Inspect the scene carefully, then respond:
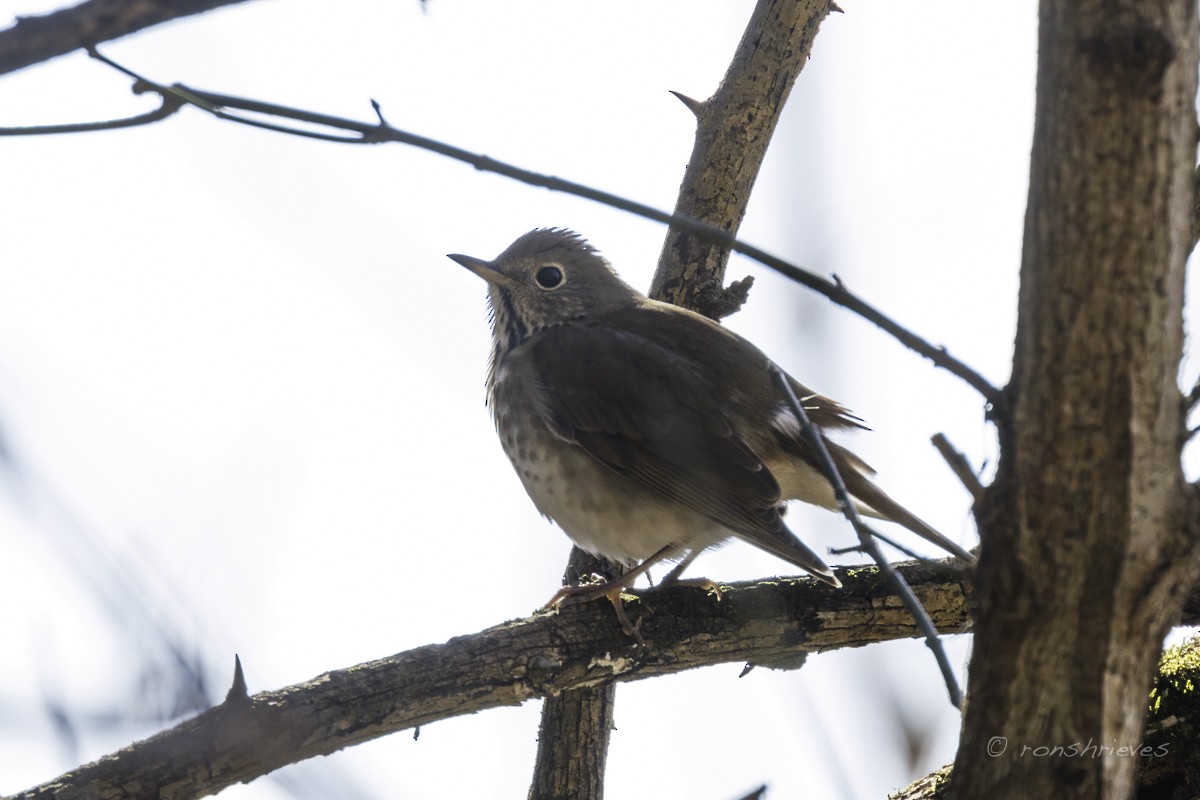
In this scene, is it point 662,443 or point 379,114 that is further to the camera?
point 662,443

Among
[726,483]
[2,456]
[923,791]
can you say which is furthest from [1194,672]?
[2,456]

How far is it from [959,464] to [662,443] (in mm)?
3119

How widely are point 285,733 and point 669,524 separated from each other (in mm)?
1984

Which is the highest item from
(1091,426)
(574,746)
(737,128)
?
(737,128)

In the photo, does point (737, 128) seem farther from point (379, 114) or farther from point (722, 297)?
point (379, 114)

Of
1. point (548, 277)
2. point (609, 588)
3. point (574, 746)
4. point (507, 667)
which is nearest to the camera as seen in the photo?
point (507, 667)

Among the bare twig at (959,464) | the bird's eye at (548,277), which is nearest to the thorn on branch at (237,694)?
the bare twig at (959,464)

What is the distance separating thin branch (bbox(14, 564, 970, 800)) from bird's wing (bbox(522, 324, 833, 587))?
0.35 m

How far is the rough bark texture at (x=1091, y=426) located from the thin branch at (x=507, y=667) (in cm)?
170

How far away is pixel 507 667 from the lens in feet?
14.5

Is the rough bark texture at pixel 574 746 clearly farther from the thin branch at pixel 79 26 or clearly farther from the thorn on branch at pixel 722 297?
the thin branch at pixel 79 26

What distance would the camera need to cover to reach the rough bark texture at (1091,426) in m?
2.03

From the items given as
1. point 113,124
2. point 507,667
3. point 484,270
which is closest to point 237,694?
point 507,667

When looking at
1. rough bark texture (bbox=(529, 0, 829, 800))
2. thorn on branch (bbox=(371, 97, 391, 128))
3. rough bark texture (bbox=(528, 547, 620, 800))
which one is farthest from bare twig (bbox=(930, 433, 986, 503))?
rough bark texture (bbox=(529, 0, 829, 800))
